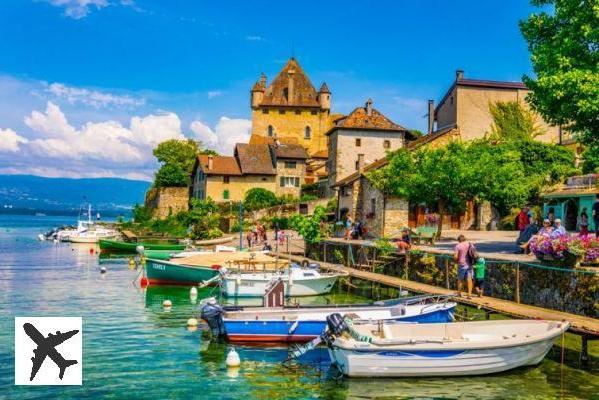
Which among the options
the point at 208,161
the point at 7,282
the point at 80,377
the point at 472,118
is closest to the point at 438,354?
the point at 80,377

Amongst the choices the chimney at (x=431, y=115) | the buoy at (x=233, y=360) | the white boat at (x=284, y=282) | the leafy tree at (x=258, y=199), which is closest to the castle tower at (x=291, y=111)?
the leafy tree at (x=258, y=199)

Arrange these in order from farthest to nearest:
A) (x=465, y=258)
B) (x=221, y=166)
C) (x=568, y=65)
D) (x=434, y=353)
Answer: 1. (x=221, y=166)
2. (x=568, y=65)
3. (x=465, y=258)
4. (x=434, y=353)

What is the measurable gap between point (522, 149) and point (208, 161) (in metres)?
41.0

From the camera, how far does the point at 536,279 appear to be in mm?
21297

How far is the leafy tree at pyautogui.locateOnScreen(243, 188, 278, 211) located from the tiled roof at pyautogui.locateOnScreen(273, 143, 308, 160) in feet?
17.7

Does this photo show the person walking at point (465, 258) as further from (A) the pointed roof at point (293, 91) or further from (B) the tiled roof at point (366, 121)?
(A) the pointed roof at point (293, 91)

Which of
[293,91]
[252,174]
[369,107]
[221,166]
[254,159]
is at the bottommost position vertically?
[252,174]

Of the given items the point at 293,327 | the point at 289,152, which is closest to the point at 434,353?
the point at 293,327

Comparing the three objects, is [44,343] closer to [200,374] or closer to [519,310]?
[200,374]

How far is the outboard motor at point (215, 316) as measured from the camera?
19878mm

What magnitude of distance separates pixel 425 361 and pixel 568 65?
14.4 m

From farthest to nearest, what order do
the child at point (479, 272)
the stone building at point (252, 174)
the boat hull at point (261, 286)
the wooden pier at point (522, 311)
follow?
A: the stone building at point (252, 174)
the boat hull at point (261, 286)
the child at point (479, 272)
the wooden pier at point (522, 311)

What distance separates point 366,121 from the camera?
237 ft

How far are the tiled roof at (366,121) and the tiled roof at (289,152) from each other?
10309 mm
